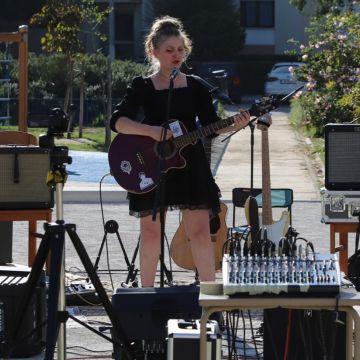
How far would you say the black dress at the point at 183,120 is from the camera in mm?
6695

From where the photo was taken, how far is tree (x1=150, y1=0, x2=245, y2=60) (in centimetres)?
4525

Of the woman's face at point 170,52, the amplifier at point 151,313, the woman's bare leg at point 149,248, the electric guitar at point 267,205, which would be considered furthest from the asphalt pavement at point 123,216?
the woman's face at point 170,52

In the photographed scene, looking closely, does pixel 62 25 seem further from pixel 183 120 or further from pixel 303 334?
pixel 303 334

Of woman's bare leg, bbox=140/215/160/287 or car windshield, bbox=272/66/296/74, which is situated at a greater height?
car windshield, bbox=272/66/296/74

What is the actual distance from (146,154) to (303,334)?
1.78 m

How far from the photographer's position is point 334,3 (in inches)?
1203

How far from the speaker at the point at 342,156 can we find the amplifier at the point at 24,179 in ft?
6.12

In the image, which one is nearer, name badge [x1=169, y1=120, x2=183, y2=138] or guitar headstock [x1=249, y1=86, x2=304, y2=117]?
guitar headstock [x1=249, y1=86, x2=304, y2=117]

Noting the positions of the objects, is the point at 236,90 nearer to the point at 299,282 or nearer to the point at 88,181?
the point at 88,181

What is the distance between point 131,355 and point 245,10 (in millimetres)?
46426

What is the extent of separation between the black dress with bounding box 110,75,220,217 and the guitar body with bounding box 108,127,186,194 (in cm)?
6

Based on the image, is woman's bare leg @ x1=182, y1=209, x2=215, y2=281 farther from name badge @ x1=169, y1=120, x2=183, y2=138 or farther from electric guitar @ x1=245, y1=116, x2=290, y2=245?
name badge @ x1=169, y1=120, x2=183, y2=138

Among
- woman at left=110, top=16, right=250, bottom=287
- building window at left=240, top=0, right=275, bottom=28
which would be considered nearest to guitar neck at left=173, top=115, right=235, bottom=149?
woman at left=110, top=16, right=250, bottom=287

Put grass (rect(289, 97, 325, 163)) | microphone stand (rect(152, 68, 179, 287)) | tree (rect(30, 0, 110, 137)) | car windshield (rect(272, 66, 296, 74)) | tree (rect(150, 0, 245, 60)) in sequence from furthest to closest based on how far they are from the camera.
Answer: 1. tree (rect(150, 0, 245, 60))
2. car windshield (rect(272, 66, 296, 74))
3. tree (rect(30, 0, 110, 137))
4. grass (rect(289, 97, 325, 163))
5. microphone stand (rect(152, 68, 179, 287))
